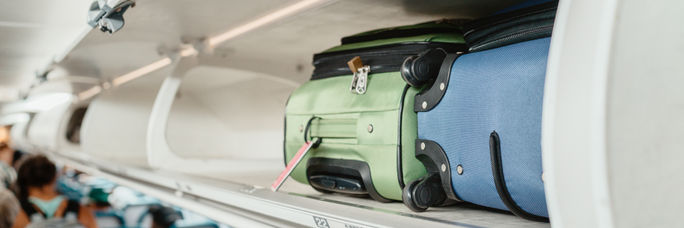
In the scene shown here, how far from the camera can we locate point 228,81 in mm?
3553

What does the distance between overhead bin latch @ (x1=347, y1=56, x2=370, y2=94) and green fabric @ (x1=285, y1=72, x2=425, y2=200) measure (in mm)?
13

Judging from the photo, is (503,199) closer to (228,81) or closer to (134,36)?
(134,36)

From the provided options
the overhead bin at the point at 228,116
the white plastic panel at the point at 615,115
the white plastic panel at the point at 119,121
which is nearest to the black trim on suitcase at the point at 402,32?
the white plastic panel at the point at 615,115

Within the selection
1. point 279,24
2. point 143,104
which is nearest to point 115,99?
point 143,104

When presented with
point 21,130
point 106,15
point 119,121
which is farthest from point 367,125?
point 21,130

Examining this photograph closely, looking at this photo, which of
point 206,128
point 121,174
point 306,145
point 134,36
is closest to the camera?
point 306,145

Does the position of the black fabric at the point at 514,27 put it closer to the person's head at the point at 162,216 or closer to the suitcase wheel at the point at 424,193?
the suitcase wheel at the point at 424,193

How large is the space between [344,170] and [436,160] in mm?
306

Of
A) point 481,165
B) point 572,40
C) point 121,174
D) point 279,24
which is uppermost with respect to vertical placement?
point 279,24

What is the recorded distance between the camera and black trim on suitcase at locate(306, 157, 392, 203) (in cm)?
117

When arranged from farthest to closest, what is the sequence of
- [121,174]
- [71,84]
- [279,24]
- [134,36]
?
[71,84] → [121,174] → [134,36] → [279,24]

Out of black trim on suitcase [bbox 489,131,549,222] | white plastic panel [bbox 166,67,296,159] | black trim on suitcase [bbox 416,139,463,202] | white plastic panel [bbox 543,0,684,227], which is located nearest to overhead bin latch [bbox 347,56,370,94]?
black trim on suitcase [bbox 416,139,463,202]

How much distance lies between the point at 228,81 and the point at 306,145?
234 centimetres

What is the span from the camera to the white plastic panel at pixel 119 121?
14.1 feet
